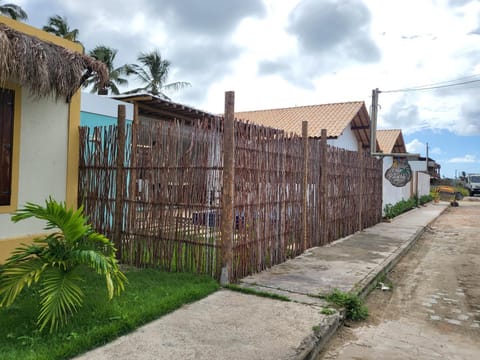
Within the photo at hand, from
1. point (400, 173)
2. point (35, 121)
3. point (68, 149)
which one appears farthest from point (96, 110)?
point (400, 173)

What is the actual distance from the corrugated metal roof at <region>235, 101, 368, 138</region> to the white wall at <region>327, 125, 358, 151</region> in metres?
0.41

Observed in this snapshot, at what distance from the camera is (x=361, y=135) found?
54.7ft

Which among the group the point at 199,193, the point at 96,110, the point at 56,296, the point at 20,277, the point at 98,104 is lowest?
the point at 56,296

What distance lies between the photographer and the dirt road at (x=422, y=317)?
10.9 ft

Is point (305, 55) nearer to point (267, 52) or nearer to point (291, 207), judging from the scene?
point (267, 52)

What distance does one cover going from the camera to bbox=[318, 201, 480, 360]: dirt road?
3.34 m

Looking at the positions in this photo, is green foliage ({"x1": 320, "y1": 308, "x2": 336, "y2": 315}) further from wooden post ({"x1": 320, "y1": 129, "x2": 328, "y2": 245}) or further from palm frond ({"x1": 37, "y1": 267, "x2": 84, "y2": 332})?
wooden post ({"x1": 320, "y1": 129, "x2": 328, "y2": 245})

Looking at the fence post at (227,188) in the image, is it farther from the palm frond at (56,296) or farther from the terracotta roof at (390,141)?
the terracotta roof at (390,141)

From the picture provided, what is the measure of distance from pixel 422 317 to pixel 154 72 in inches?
1032

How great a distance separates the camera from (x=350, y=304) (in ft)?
13.7

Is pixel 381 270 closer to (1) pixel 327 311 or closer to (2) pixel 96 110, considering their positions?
(1) pixel 327 311

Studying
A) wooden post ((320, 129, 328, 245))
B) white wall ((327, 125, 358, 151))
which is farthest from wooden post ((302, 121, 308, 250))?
white wall ((327, 125, 358, 151))

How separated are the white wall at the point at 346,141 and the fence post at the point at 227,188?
9.70m

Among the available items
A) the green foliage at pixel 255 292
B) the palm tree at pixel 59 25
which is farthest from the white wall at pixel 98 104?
the palm tree at pixel 59 25
